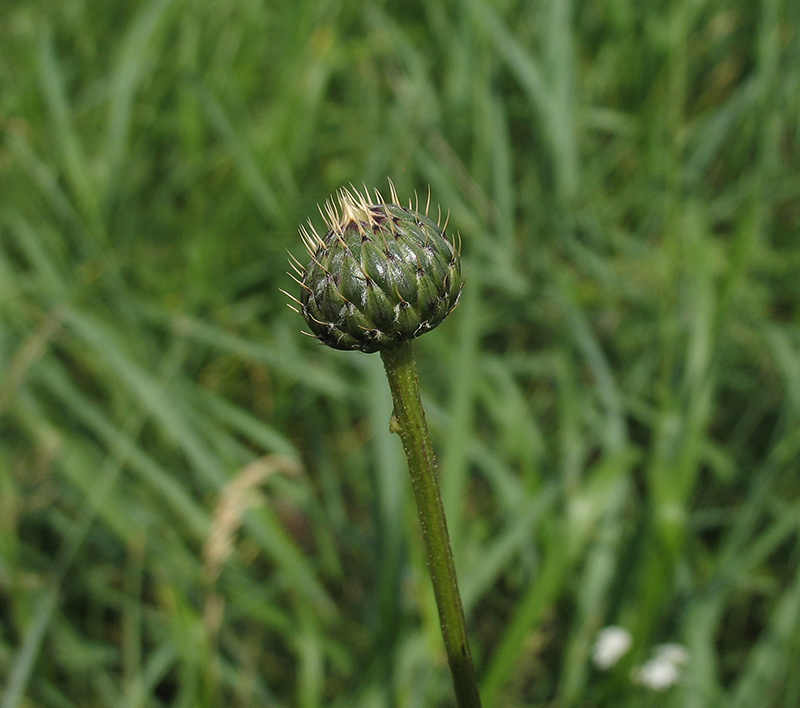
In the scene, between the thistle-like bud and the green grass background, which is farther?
the green grass background

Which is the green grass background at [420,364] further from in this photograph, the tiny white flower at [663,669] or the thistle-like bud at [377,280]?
the thistle-like bud at [377,280]

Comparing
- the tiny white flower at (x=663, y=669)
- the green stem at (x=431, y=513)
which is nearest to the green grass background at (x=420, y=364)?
the tiny white flower at (x=663, y=669)

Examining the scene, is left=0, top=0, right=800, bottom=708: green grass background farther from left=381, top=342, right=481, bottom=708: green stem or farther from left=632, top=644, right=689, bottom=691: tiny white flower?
left=381, top=342, right=481, bottom=708: green stem

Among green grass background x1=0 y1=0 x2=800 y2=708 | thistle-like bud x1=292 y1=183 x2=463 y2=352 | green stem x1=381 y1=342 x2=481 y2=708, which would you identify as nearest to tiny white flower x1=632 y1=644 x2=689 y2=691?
green grass background x1=0 y1=0 x2=800 y2=708

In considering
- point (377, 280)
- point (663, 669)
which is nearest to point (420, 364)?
point (663, 669)

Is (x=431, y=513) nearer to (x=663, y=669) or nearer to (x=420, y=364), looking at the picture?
(x=663, y=669)

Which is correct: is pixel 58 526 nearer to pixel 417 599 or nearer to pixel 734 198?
pixel 417 599

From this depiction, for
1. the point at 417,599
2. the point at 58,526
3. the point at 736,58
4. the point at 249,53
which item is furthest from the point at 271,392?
the point at 736,58
